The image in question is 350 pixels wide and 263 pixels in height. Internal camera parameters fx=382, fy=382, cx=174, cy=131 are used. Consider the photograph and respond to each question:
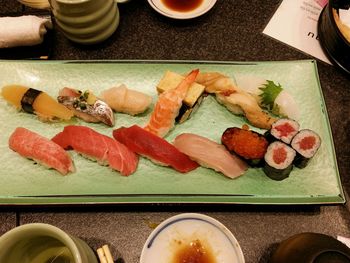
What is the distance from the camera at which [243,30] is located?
213cm

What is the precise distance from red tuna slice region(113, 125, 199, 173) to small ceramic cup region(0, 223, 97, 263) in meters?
0.48

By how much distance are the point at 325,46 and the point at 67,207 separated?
150 cm

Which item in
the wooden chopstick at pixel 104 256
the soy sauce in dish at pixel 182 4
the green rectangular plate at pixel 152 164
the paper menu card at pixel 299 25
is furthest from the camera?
the soy sauce in dish at pixel 182 4

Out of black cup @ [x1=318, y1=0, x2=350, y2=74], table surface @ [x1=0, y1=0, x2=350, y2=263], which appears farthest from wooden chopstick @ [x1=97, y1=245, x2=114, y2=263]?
black cup @ [x1=318, y1=0, x2=350, y2=74]

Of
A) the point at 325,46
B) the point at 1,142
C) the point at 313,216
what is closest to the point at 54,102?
the point at 1,142

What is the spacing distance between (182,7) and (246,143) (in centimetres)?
97

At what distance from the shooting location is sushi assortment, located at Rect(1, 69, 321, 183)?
5.21 ft

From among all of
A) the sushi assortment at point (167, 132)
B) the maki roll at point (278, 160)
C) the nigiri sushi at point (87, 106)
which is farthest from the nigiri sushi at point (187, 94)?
the maki roll at point (278, 160)

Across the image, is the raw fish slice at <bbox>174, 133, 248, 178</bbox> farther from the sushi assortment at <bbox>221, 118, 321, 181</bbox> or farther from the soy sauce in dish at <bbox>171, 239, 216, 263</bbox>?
the soy sauce in dish at <bbox>171, 239, 216, 263</bbox>

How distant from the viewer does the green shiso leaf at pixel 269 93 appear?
5.70 ft

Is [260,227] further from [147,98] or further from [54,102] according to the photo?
[54,102]

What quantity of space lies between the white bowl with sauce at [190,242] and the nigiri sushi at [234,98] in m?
0.55

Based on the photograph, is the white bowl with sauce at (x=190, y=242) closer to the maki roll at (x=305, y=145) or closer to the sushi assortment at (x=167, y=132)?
the sushi assortment at (x=167, y=132)

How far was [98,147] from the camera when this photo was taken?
1.62 m
